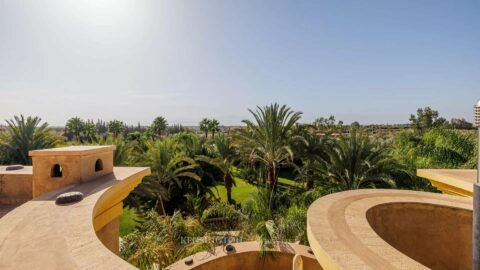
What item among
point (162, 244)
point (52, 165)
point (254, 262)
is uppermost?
point (52, 165)

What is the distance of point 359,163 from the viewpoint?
39.1 feet

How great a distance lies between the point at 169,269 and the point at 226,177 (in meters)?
12.4

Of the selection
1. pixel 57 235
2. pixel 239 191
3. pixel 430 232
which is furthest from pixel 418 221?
pixel 239 191

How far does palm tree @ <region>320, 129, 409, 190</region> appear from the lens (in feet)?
38.9

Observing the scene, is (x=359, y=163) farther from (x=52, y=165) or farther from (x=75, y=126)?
(x=75, y=126)

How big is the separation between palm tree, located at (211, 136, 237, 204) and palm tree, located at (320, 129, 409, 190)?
659 cm

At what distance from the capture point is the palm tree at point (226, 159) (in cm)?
1708

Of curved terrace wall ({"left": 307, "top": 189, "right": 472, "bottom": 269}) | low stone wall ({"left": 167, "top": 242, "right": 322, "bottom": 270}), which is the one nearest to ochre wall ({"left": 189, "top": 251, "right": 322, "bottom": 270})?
low stone wall ({"left": 167, "top": 242, "right": 322, "bottom": 270})

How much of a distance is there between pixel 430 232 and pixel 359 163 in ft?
22.9

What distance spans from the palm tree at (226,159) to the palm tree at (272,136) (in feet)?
7.42

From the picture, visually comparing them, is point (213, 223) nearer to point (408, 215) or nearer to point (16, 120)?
point (408, 215)

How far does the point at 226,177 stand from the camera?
694 inches

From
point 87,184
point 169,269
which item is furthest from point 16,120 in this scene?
point 169,269

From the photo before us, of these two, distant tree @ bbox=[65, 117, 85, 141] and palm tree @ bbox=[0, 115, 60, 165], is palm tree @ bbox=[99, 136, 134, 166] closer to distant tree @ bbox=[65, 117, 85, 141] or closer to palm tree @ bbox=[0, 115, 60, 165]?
palm tree @ bbox=[0, 115, 60, 165]
